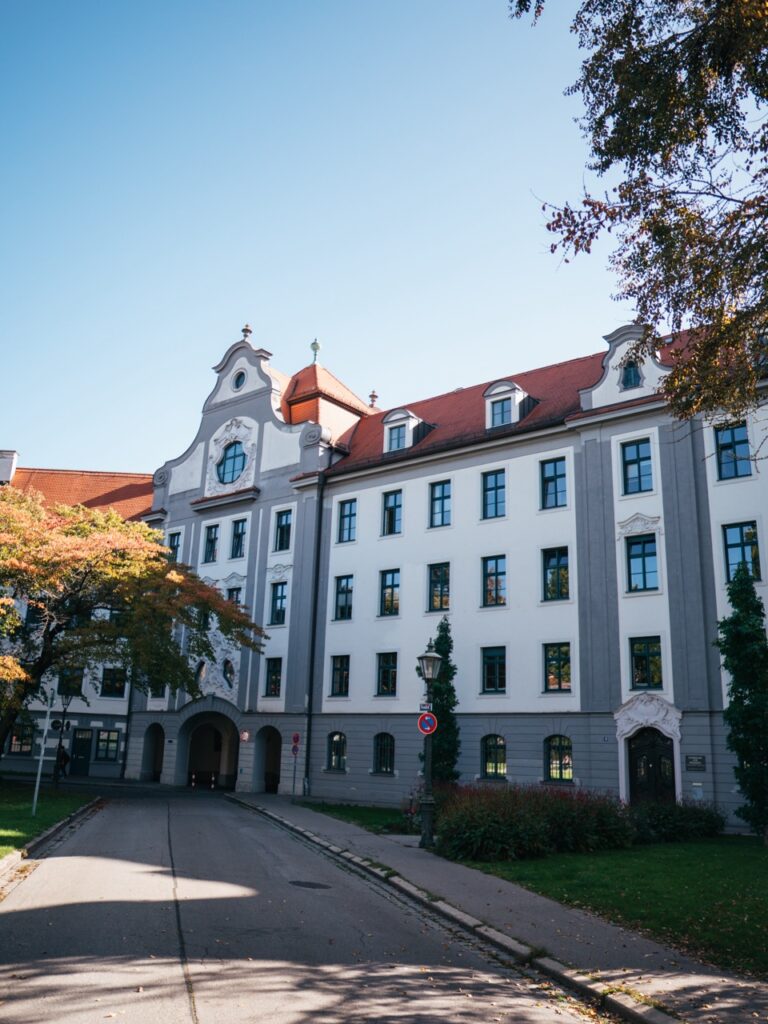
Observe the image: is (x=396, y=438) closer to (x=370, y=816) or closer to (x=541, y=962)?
(x=370, y=816)

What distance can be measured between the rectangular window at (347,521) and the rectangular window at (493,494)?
6.35 metres

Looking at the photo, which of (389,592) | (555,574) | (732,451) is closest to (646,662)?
(555,574)

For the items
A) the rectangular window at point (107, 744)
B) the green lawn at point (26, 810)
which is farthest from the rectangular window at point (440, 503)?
the rectangular window at point (107, 744)

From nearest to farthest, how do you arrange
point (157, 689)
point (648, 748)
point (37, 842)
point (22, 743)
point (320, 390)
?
point (37, 842) < point (648, 748) < point (157, 689) < point (320, 390) < point (22, 743)

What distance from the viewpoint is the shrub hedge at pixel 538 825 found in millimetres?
16344

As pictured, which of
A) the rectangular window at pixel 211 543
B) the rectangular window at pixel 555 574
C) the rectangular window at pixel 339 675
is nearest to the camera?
the rectangular window at pixel 555 574

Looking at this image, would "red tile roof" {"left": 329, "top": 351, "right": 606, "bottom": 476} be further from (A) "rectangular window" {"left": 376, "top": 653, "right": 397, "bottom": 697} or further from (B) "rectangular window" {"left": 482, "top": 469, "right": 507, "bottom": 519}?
(A) "rectangular window" {"left": 376, "top": 653, "right": 397, "bottom": 697}

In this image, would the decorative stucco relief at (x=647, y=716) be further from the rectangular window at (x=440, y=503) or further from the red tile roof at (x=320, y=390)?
the red tile roof at (x=320, y=390)

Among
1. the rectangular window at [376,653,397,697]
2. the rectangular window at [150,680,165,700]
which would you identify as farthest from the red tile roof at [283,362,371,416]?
the rectangular window at [150,680,165,700]

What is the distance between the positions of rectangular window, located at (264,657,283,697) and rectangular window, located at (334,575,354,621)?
3.46 meters

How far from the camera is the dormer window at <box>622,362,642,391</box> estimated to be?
28.1 m

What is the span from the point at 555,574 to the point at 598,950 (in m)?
20.2

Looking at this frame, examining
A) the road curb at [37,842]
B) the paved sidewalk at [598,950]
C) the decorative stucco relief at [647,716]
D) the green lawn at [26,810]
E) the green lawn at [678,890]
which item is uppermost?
the decorative stucco relief at [647,716]

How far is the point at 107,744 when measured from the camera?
43.4 meters
